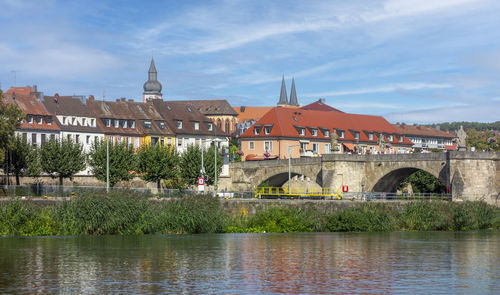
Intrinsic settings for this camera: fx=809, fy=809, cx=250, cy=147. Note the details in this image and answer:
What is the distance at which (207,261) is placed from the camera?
131 ft

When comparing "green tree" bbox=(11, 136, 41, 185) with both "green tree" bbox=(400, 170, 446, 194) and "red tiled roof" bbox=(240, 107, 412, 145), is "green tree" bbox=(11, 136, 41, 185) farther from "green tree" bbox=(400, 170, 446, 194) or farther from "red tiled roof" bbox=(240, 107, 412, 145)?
"green tree" bbox=(400, 170, 446, 194)

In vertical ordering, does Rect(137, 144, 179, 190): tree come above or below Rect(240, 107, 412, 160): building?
Answer: below

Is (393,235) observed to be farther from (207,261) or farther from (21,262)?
(21,262)

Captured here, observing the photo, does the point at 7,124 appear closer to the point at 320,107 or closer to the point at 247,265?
the point at 247,265

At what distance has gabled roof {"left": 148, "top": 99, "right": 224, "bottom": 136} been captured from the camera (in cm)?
12038

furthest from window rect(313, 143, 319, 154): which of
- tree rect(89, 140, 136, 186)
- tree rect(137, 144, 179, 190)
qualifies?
tree rect(89, 140, 136, 186)

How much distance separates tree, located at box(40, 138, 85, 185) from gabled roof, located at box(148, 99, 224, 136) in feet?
125

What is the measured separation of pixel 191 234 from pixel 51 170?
89.3ft

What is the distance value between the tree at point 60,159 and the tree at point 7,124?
611 centimetres

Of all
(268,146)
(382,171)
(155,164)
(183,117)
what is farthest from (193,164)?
(268,146)

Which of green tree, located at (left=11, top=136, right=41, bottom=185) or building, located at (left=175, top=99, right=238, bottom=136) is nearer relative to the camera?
green tree, located at (left=11, top=136, right=41, bottom=185)

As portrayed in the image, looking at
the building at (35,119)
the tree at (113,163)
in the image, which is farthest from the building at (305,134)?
the tree at (113,163)

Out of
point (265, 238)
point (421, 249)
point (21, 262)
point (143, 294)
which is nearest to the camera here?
point (143, 294)

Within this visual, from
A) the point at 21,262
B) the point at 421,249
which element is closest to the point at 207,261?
the point at 21,262
